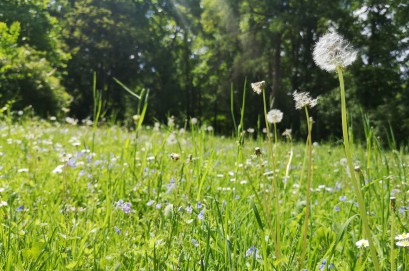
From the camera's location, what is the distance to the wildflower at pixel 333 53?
91 centimetres

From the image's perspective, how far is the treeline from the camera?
1648 centimetres

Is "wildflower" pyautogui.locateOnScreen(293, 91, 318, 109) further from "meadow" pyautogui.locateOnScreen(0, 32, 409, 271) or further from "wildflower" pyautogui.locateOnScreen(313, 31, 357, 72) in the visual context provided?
"wildflower" pyautogui.locateOnScreen(313, 31, 357, 72)

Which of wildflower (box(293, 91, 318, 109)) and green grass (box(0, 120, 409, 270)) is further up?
wildflower (box(293, 91, 318, 109))

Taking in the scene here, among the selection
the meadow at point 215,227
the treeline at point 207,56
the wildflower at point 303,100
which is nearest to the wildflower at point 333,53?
the meadow at point 215,227

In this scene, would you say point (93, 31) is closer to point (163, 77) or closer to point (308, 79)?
point (163, 77)

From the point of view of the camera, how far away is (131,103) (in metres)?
34.2

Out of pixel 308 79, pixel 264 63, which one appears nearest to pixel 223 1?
pixel 264 63

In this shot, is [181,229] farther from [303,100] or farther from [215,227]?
[303,100]

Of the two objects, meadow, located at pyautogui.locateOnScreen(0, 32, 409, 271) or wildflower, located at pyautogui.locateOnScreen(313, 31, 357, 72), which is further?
meadow, located at pyautogui.locateOnScreen(0, 32, 409, 271)

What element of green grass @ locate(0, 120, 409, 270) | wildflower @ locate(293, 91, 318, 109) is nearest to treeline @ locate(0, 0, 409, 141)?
green grass @ locate(0, 120, 409, 270)

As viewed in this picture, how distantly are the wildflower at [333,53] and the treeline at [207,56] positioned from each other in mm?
3977

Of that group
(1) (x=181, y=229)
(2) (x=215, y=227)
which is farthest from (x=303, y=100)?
(1) (x=181, y=229)

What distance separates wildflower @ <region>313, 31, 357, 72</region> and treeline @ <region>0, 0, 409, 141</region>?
13.0 ft

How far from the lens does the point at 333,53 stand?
93cm
